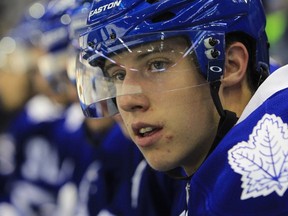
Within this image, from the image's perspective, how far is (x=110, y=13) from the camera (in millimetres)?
1763

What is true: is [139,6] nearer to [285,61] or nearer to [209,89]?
[209,89]

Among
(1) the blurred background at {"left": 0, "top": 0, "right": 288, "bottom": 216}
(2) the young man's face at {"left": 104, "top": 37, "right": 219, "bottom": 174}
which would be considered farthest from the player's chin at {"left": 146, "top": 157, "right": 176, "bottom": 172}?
(1) the blurred background at {"left": 0, "top": 0, "right": 288, "bottom": 216}

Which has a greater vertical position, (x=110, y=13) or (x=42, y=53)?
(x=110, y=13)

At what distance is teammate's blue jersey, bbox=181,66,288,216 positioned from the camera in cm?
140

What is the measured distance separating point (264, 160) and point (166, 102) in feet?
1.16

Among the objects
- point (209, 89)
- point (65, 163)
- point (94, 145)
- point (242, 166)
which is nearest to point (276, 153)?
point (242, 166)

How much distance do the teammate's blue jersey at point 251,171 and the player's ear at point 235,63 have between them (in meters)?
0.20

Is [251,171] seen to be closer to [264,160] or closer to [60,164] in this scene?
[264,160]

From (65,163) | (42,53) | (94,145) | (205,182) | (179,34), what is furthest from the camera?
(42,53)

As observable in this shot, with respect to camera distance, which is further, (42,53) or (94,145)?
(42,53)

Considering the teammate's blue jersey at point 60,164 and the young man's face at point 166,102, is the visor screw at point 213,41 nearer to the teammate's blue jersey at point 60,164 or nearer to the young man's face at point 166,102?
the young man's face at point 166,102

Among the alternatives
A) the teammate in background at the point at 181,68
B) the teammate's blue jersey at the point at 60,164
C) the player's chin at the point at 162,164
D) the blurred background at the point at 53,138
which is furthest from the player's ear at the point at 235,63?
the teammate's blue jersey at the point at 60,164

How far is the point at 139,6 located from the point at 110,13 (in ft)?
0.21

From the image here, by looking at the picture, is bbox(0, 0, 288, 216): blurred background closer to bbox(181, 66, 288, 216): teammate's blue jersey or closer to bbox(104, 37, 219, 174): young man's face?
bbox(104, 37, 219, 174): young man's face
